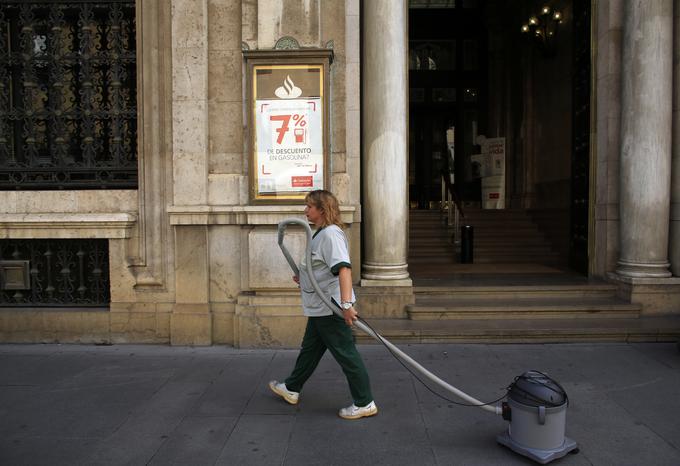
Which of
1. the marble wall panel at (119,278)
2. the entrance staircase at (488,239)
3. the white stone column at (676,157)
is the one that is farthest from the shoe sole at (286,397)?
the entrance staircase at (488,239)

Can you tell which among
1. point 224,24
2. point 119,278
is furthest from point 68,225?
point 224,24

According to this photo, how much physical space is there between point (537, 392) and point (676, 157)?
553 cm

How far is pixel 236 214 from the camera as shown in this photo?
6504mm

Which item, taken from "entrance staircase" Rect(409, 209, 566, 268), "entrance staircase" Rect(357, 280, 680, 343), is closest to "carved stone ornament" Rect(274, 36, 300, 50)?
"entrance staircase" Rect(357, 280, 680, 343)

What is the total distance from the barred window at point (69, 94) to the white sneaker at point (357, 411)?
4504mm

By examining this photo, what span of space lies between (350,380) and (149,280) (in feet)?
11.9

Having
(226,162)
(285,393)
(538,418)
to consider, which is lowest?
(285,393)

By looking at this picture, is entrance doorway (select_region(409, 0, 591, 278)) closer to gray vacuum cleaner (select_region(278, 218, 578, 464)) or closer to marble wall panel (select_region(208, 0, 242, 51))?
marble wall panel (select_region(208, 0, 242, 51))

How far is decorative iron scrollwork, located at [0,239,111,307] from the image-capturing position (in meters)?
6.85

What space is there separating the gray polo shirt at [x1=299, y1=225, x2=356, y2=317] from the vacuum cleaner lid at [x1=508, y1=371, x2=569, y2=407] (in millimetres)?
1362

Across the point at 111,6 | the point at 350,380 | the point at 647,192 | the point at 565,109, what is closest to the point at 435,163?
the point at 565,109

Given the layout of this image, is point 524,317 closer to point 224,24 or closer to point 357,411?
point 357,411

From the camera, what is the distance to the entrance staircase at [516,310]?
634cm

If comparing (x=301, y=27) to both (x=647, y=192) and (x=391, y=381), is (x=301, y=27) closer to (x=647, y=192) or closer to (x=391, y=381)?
(x=391, y=381)
